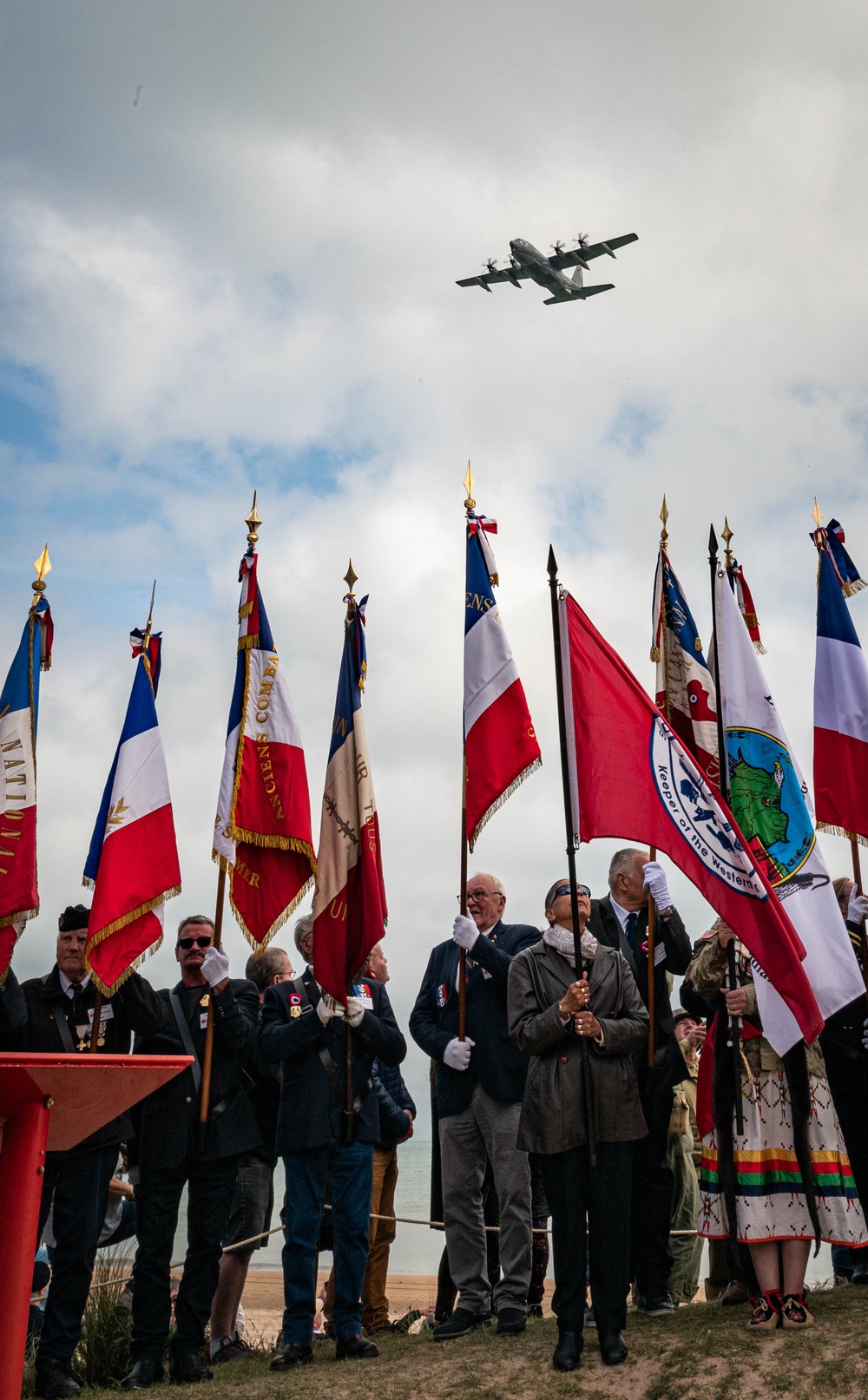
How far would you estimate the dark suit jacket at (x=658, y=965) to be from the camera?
6.79m

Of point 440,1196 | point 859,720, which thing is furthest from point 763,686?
point 440,1196

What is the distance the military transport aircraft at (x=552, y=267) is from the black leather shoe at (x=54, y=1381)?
34736 millimetres

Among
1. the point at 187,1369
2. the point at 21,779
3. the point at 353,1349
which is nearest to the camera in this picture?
the point at 187,1369

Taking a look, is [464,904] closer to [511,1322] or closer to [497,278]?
[511,1322]

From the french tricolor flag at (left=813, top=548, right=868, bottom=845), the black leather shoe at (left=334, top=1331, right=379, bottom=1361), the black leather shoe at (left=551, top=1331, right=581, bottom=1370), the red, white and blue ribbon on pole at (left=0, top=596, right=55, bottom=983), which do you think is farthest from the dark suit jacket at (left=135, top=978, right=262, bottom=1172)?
the french tricolor flag at (left=813, top=548, right=868, bottom=845)

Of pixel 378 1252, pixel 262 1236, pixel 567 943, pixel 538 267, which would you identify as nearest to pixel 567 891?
pixel 567 943

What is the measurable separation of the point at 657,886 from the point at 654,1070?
3.28 ft

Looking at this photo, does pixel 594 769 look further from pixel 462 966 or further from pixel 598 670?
pixel 462 966

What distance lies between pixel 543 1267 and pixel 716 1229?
1948mm

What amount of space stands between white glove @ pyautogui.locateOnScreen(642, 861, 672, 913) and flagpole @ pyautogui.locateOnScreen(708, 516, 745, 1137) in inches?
20.1

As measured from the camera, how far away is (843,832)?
25.0 feet

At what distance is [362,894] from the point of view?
7.53 meters

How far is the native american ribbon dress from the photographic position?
5.95m

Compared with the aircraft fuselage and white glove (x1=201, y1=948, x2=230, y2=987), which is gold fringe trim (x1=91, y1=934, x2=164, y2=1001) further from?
the aircraft fuselage
